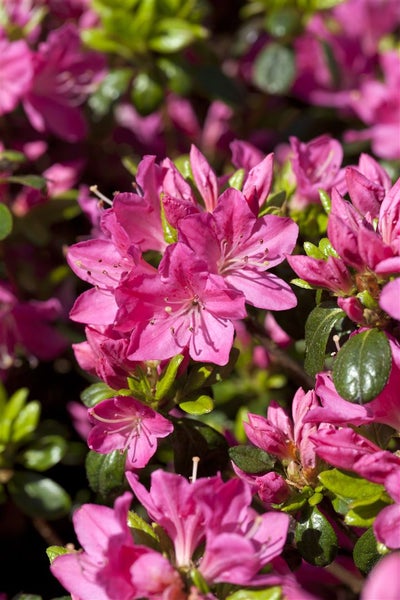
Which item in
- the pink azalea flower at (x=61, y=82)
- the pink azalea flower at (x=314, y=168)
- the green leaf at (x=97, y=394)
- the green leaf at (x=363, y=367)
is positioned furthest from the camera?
the pink azalea flower at (x=61, y=82)

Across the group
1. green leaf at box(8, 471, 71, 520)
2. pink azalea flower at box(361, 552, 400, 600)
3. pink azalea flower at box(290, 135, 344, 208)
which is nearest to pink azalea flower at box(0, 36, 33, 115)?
pink azalea flower at box(290, 135, 344, 208)

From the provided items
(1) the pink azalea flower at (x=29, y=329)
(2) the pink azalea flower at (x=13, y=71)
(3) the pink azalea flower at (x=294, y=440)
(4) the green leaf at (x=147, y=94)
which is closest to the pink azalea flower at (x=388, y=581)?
(3) the pink azalea flower at (x=294, y=440)

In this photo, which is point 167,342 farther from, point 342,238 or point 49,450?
point 49,450

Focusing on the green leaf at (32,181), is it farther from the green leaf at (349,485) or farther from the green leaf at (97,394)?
the green leaf at (349,485)

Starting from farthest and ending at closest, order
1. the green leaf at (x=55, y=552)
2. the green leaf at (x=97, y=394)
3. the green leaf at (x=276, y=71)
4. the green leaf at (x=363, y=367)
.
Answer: the green leaf at (x=276, y=71) < the green leaf at (x=97, y=394) < the green leaf at (x=55, y=552) < the green leaf at (x=363, y=367)

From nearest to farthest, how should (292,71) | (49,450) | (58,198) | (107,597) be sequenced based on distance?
(107,597), (49,450), (58,198), (292,71)

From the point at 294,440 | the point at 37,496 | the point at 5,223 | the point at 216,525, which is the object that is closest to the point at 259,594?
the point at 216,525

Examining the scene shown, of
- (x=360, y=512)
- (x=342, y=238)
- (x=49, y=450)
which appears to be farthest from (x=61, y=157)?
(x=360, y=512)
